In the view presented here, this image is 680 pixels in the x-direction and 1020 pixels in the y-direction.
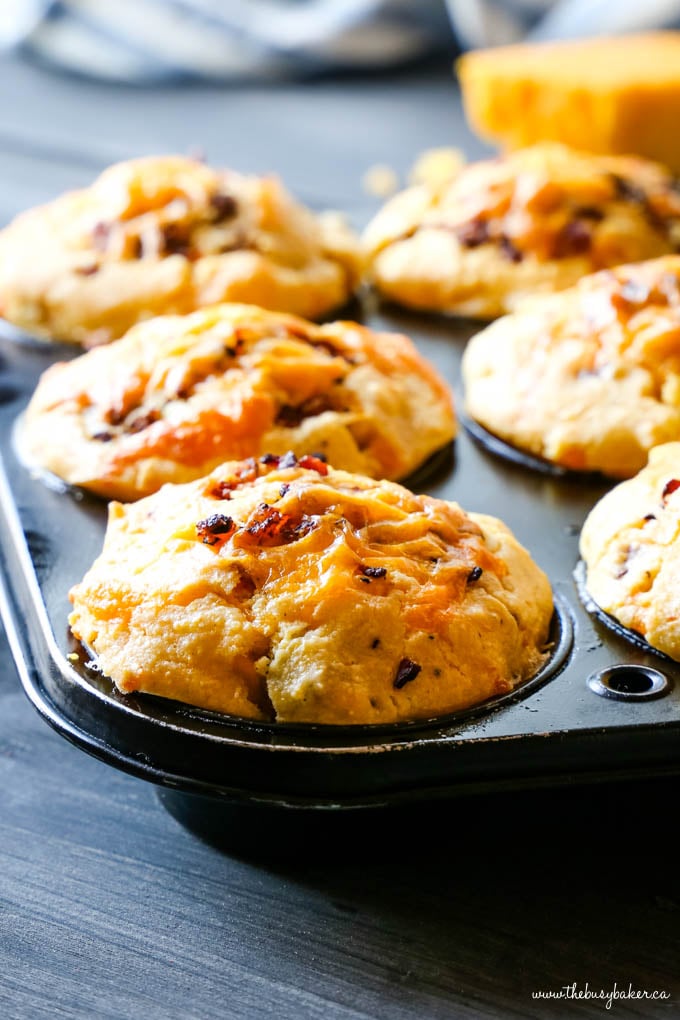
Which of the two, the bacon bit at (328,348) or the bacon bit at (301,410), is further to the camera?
the bacon bit at (328,348)

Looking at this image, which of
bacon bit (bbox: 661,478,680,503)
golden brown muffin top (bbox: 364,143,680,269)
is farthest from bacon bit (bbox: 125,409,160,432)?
golden brown muffin top (bbox: 364,143,680,269)

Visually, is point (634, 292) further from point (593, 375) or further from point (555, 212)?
point (555, 212)

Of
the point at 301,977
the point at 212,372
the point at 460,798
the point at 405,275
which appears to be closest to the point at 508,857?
the point at 460,798

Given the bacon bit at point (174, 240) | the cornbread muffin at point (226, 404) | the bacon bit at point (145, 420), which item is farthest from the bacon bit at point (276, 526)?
the bacon bit at point (174, 240)

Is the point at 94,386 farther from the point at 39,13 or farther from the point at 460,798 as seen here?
the point at 39,13

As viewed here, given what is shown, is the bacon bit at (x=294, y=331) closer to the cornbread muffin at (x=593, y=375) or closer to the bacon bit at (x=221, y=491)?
the cornbread muffin at (x=593, y=375)

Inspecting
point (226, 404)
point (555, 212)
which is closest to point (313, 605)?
point (226, 404)
